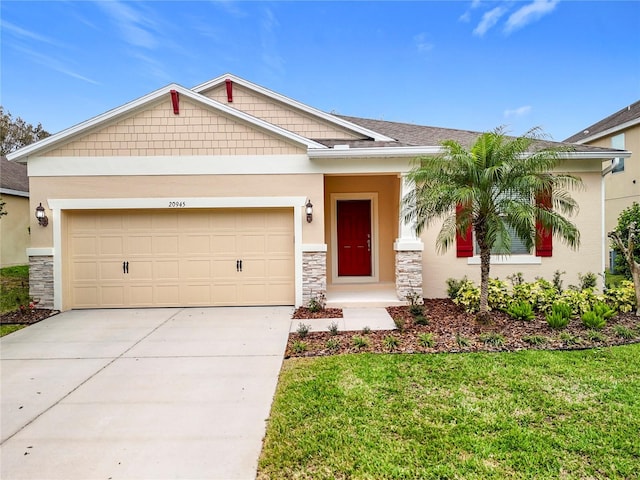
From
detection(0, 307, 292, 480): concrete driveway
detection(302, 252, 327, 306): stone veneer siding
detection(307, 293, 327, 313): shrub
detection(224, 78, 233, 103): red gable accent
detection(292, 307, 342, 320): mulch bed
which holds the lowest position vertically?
detection(0, 307, 292, 480): concrete driveway

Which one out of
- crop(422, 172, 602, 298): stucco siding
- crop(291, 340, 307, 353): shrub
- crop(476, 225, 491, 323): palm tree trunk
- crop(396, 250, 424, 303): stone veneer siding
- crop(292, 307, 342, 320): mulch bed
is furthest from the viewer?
crop(422, 172, 602, 298): stucco siding

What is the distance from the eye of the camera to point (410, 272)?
8203mm

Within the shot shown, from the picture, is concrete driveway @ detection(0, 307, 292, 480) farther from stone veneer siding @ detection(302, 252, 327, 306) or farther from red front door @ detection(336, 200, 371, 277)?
red front door @ detection(336, 200, 371, 277)

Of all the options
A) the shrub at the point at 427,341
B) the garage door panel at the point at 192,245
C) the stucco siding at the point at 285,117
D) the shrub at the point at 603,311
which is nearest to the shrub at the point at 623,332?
the shrub at the point at 603,311

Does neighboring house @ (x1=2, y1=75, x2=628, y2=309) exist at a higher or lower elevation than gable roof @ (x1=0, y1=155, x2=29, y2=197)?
lower

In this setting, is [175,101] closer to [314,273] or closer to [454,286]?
[314,273]

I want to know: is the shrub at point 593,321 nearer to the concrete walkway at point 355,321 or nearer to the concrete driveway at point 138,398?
the concrete walkway at point 355,321

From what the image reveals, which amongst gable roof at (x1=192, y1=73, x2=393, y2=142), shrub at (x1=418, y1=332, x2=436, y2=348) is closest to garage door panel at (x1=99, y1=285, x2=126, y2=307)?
gable roof at (x1=192, y1=73, x2=393, y2=142)

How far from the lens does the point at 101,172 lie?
8062 millimetres

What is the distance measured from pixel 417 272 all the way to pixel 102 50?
14532mm

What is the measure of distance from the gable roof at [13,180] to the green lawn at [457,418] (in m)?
15.5

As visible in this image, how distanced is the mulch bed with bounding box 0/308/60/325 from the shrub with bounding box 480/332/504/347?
8.75 metres

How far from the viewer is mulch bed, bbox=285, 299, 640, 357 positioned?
17.7 feet

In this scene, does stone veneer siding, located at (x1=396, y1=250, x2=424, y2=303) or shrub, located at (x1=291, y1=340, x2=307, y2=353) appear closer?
shrub, located at (x1=291, y1=340, x2=307, y2=353)
